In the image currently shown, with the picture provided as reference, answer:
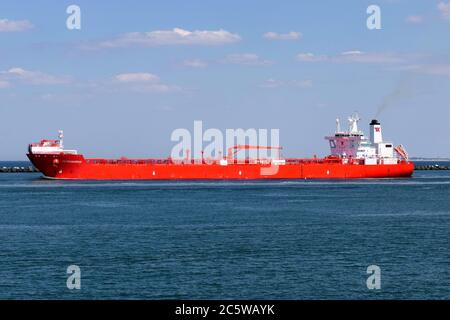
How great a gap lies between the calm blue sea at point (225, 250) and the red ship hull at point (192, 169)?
3187 centimetres

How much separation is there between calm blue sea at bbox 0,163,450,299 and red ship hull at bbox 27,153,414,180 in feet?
105

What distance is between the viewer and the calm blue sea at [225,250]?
1920 centimetres

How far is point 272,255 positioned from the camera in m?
25.2

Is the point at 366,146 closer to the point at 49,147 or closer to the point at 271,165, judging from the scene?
the point at 271,165

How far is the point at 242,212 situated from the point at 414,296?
2616cm

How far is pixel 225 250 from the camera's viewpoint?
26.6 meters

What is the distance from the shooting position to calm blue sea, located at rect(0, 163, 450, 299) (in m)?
19.2

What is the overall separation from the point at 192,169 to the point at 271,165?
12568 mm

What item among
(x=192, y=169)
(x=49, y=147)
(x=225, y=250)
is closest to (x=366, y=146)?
(x=192, y=169)
